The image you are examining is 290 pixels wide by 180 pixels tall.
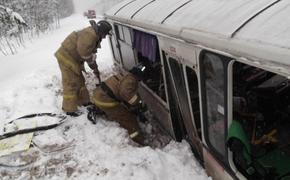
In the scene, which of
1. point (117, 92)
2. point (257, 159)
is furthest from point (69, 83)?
point (257, 159)

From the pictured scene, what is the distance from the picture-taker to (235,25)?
2480 mm

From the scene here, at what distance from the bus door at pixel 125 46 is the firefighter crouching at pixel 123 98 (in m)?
0.81

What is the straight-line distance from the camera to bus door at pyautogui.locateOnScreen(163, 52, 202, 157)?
3.96 m

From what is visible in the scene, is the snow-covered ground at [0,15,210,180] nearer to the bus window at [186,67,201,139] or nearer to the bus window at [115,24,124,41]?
the bus window at [186,67,201,139]

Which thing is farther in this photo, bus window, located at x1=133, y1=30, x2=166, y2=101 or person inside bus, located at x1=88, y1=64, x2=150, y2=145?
person inside bus, located at x1=88, y1=64, x2=150, y2=145

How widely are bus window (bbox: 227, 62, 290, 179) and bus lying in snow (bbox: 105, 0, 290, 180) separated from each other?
1cm

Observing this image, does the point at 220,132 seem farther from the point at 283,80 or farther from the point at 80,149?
the point at 80,149

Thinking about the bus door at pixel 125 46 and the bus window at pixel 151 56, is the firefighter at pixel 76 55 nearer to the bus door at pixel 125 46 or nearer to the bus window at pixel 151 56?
the bus door at pixel 125 46

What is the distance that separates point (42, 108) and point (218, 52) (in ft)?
17.7

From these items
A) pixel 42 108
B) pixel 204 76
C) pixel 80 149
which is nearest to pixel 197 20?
pixel 204 76

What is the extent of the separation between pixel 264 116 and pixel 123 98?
7.19 feet

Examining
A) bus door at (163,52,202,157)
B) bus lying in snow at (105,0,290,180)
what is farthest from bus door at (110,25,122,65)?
bus door at (163,52,202,157)

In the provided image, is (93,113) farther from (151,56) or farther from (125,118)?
(151,56)

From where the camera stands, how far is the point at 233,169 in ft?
10.0
